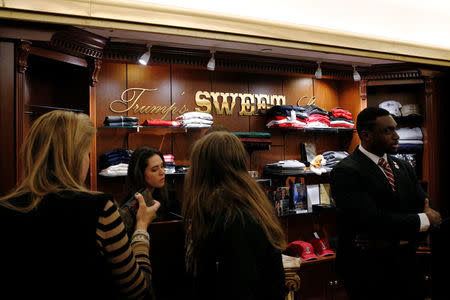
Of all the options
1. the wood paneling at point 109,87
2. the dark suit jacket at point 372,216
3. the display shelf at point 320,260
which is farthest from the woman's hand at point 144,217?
the display shelf at point 320,260

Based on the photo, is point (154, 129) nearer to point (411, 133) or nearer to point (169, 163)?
point (169, 163)

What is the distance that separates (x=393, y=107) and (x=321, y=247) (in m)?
2.05

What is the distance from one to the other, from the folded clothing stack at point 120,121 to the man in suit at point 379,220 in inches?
82.1

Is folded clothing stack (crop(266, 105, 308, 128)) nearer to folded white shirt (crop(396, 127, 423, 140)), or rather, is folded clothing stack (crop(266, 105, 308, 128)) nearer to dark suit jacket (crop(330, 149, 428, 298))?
folded white shirt (crop(396, 127, 423, 140))

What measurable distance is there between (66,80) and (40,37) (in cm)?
88

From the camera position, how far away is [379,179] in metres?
2.41

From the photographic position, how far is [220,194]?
1457 mm

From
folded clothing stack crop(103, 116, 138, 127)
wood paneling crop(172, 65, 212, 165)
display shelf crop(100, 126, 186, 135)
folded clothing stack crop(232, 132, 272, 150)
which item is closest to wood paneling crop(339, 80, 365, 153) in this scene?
folded clothing stack crop(232, 132, 272, 150)

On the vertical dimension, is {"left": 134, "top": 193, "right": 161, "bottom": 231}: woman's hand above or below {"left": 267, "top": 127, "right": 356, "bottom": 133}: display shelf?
below

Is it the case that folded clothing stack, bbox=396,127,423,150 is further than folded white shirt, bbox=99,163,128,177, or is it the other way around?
folded clothing stack, bbox=396,127,423,150

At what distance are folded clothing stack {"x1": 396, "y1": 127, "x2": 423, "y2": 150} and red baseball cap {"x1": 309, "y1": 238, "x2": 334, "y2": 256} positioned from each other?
1.58 meters

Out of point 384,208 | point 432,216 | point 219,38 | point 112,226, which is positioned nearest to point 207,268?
point 112,226

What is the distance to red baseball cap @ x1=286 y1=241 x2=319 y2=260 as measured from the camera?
4324 millimetres

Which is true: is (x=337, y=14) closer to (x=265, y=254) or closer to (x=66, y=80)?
(x=66, y=80)
